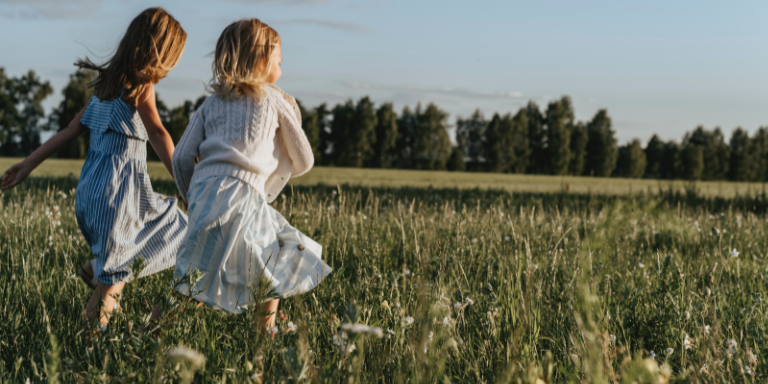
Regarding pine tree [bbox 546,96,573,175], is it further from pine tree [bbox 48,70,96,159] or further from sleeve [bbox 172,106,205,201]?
sleeve [bbox 172,106,205,201]

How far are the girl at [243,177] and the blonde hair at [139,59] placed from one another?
364 millimetres

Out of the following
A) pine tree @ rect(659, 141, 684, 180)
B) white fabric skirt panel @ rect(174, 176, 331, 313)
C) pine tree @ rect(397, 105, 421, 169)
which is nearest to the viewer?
white fabric skirt panel @ rect(174, 176, 331, 313)

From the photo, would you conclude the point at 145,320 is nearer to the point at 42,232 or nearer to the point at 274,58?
the point at 274,58

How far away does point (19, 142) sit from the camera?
6719cm

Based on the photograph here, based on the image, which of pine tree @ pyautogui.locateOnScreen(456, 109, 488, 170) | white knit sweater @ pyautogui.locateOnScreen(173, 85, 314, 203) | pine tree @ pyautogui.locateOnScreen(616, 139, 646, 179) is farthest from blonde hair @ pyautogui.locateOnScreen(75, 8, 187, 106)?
pine tree @ pyautogui.locateOnScreen(456, 109, 488, 170)

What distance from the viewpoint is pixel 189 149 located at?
2697mm

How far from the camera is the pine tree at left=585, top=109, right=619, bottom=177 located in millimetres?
79500

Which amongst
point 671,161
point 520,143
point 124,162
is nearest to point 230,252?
point 124,162

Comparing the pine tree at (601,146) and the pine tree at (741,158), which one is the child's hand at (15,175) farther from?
the pine tree at (741,158)

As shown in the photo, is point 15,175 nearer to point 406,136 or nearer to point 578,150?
point 578,150

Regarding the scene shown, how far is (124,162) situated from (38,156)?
0.51 m

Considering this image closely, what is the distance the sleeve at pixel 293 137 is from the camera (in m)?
2.75

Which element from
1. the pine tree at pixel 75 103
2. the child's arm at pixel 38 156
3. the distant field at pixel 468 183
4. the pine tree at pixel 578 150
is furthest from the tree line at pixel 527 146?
the child's arm at pixel 38 156

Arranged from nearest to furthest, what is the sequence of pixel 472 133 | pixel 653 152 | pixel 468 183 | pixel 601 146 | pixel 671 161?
pixel 468 183, pixel 601 146, pixel 671 161, pixel 653 152, pixel 472 133
